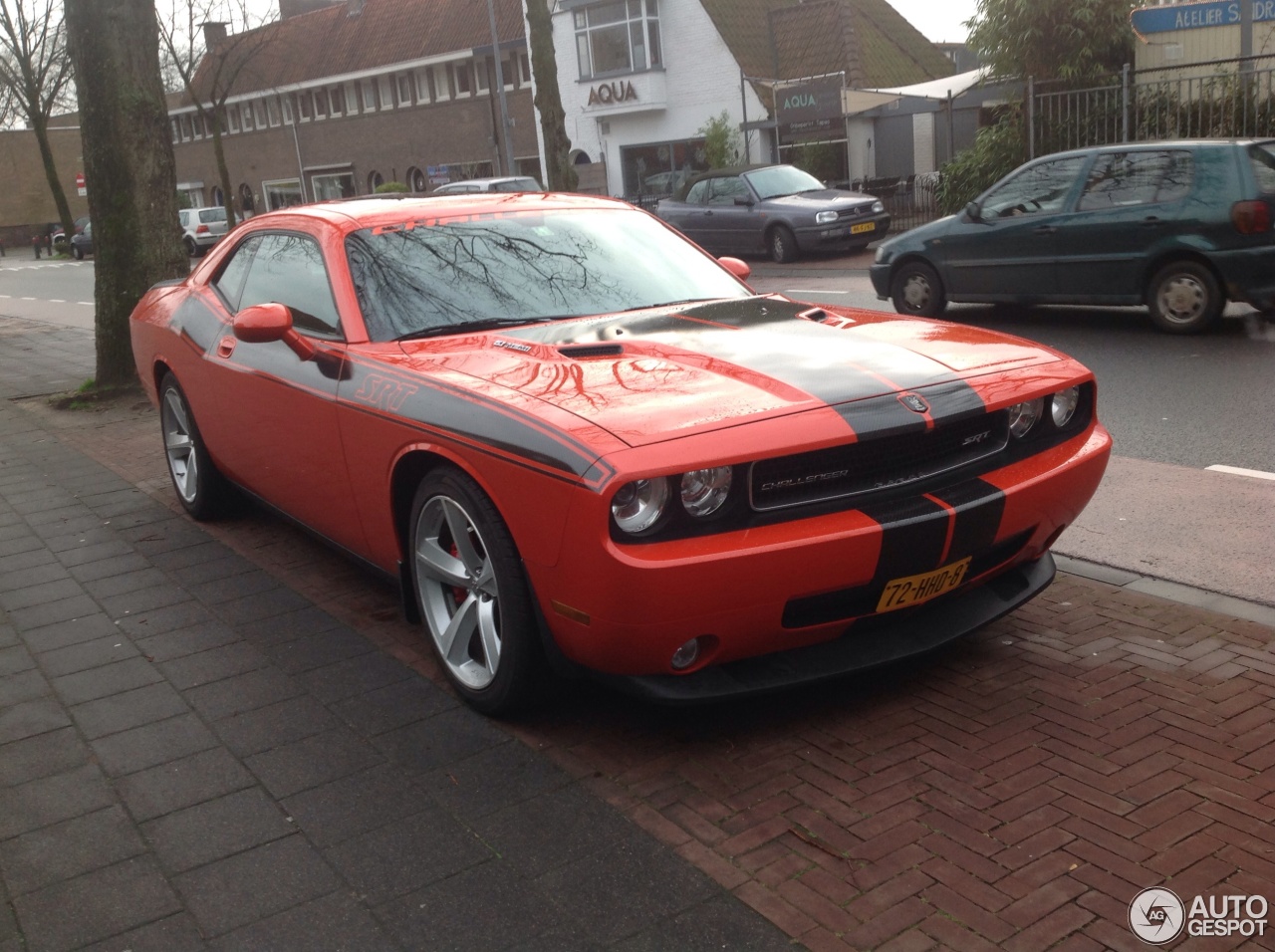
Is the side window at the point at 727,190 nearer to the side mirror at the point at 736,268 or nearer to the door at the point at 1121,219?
the door at the point at 1121,219

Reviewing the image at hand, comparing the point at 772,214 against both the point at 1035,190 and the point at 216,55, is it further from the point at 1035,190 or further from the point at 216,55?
the point at 216,55

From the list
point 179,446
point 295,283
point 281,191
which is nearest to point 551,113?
point 179,446

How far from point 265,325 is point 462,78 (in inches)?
1835

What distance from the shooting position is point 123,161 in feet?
34.8

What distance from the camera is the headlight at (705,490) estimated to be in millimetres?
3232

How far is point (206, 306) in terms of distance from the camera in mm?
6055

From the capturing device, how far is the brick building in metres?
46.9

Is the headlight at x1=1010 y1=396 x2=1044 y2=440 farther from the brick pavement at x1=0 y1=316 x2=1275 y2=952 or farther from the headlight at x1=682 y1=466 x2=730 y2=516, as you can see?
the headlight at x1=682 y1=466 x2=730 y2=516

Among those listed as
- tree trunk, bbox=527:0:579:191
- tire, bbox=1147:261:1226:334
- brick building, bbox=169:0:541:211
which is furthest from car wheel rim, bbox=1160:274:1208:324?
brick building, bbox=169:0:541:211

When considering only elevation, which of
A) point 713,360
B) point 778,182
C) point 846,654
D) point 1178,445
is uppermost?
point 778,182

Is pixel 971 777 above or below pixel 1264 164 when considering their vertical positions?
below

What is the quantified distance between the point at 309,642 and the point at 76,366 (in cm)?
1101

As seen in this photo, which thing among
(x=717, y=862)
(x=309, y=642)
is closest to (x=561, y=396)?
(x=717, y=862)

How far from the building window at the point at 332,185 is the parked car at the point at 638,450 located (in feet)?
170
